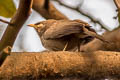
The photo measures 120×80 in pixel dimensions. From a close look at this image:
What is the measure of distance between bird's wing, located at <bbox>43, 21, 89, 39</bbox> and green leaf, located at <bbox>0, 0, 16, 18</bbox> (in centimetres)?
92

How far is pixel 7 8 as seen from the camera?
2.59 metres

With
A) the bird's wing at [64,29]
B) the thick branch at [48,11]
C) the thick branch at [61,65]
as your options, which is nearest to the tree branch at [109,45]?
the bird's wing at [64,29]

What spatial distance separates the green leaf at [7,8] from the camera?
98.3 inches

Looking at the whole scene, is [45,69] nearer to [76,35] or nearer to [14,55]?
[14,55]

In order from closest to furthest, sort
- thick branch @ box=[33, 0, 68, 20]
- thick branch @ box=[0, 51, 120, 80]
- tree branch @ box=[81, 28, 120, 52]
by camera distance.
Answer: thick branch @ box=[0, 51, 120, 80], tree branch @ box=[81, 28, 120, 52], thick branch @ box=[33, 0, 68, 20]

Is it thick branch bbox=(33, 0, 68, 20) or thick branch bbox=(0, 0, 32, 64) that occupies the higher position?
thick branch bbox=(33, 0, 68, 20)

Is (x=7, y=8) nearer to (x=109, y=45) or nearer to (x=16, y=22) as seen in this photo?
(x=16, y=22)

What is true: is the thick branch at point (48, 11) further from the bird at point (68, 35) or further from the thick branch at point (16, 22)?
the thick branch at point (16, 22)

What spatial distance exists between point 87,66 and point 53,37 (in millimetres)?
1267

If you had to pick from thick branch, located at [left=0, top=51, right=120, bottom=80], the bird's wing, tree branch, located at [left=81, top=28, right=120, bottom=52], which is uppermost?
the bird's wing

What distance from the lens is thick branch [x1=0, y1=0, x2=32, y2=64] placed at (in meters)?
2.49

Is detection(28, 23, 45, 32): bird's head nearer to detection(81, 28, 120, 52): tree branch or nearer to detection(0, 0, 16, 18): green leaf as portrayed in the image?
detection(81, 28, 120, 52): tree branch

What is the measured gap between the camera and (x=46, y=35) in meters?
3.91

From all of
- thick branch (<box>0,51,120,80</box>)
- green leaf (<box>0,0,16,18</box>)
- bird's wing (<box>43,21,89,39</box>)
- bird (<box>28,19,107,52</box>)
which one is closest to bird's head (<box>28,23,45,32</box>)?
bird (<box>28,19,107,52</box>)
